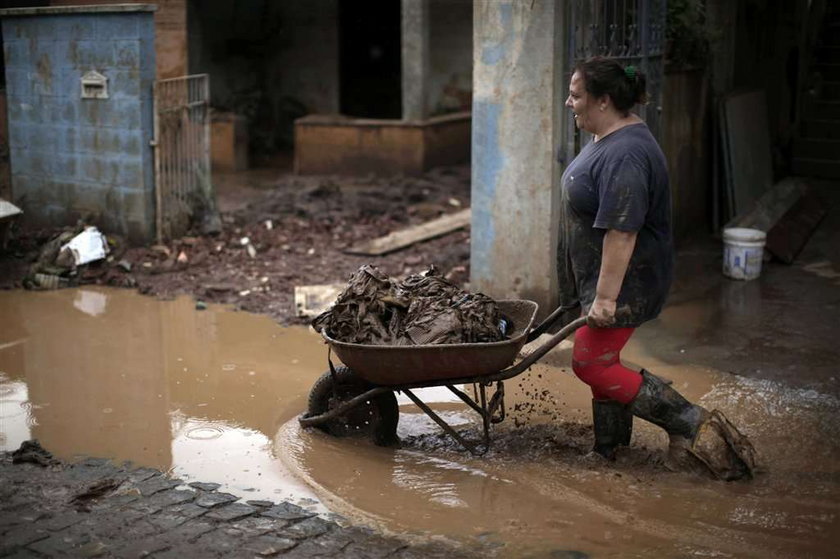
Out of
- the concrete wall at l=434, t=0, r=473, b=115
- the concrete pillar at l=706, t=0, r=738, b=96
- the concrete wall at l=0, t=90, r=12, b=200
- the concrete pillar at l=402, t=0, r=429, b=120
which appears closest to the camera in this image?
the concrete pillar at l=706, t=0, r=738, b=96

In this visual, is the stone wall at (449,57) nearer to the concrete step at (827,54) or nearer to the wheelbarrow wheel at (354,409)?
the concrete step at (827,54)

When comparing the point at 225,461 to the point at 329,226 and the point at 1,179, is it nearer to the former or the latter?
the point at 329,226

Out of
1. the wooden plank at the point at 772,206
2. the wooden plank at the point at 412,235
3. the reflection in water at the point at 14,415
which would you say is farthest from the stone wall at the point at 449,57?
the reflection in water at the point at 14,415

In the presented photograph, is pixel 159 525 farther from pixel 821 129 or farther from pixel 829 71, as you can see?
pixel 829 71

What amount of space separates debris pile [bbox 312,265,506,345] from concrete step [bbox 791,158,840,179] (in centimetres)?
906

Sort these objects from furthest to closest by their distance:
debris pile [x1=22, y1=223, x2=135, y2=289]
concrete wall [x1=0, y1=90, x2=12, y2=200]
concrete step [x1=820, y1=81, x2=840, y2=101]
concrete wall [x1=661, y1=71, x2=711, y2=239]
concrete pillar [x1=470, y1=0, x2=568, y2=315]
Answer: concrete step [x1=820, y1=81, x2=840, y2=101] → concrete wall [x1=0, y1=90, x2=12, y2=200] → concrete wall [x1=661, y1=71, x2=711, y2=239] → debris pile [x1=22, y1=223, x2=135, y2=289] → concrete pillar [x1=470, y1=0, x2=568, y2=315]

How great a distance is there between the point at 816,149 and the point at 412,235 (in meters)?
5.77

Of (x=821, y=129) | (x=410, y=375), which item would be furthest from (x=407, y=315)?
(x=821, y=129)

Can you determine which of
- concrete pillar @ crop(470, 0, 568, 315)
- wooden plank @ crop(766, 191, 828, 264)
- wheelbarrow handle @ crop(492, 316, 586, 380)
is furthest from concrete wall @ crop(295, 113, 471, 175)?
wheelbarrow handle @ crop(492, 316, 586, 380)

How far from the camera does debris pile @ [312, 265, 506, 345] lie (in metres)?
5.62

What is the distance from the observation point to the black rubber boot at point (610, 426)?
5.70 meters

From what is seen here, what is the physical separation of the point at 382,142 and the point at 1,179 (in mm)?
5496

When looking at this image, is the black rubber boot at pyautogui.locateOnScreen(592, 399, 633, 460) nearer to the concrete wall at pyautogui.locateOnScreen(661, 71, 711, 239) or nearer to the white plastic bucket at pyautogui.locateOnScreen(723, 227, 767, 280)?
the white plastic bucket at pyautogui.locateOnScreen(723, 227, 767, 280)

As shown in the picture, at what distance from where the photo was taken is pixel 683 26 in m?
10.3
